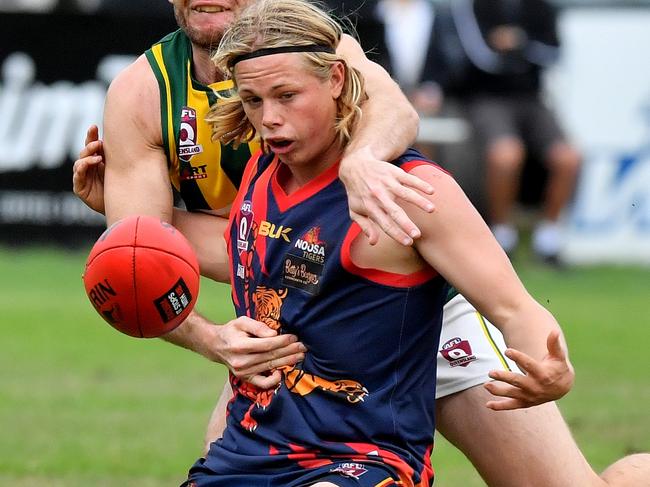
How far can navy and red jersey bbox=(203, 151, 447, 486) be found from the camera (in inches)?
183

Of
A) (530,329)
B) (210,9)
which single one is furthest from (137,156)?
(530,329)

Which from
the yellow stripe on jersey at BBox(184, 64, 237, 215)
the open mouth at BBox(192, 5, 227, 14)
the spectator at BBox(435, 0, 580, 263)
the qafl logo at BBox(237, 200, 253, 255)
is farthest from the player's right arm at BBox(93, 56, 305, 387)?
the spectator at BBox(435, 0, 580, 263)

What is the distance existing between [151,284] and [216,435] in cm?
98

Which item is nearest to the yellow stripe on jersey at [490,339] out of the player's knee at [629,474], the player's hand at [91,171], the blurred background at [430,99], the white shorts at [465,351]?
the white shorts at [465,351]

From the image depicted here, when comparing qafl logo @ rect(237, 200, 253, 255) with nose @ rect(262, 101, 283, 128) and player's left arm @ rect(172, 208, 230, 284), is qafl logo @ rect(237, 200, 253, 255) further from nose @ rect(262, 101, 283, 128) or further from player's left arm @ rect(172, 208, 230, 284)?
player's left arm @ rect(172, 208, 230, 284)

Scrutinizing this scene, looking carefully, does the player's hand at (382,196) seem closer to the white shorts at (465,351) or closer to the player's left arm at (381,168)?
the player's left arm at (381,168)

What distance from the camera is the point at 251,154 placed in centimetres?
588

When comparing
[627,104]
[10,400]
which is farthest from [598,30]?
[10,400]

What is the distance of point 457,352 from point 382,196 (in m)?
1.31

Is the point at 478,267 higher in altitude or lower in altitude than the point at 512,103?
higher

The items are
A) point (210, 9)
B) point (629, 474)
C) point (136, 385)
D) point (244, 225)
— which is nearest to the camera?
point (244, 225)

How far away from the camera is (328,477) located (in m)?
4.54

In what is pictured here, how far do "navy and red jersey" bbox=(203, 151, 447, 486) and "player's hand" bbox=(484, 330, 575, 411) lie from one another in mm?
409

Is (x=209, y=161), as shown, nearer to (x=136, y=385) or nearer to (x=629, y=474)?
(x=629, y=474)
